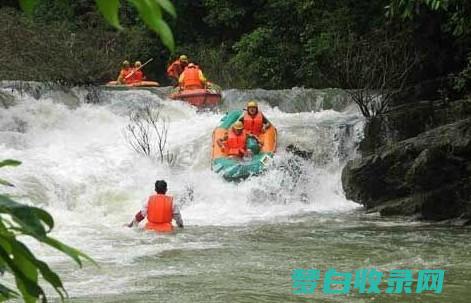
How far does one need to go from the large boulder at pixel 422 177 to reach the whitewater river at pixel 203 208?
0.38m

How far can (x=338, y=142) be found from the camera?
44.0ft

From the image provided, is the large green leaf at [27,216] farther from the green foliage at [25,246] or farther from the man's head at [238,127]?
the man's head at [238,127]

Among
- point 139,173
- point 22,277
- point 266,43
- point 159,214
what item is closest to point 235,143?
point 139,173

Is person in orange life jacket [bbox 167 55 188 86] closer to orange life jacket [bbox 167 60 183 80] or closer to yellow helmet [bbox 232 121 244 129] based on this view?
orange life jacket [bbox 167 60 183 80]

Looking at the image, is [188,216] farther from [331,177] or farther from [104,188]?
[331,177]

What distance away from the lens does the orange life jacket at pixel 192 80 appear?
698 inches

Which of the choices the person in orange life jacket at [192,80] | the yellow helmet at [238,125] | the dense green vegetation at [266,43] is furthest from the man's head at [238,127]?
the person in orange life jacket at [192,80]

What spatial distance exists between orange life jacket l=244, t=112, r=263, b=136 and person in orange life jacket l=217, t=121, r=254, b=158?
480mm

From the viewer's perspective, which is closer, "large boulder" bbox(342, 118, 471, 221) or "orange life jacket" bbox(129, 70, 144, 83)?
"large boulder" bbox(342, 118, 471, 221)

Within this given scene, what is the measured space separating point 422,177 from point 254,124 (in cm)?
387

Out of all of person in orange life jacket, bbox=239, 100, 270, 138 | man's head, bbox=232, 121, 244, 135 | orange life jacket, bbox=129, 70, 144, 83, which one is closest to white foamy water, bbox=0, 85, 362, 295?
person in orange life jacket, bbox=239, 100, 270, 138

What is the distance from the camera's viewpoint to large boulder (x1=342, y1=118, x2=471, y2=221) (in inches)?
393

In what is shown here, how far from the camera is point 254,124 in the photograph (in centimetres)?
1335

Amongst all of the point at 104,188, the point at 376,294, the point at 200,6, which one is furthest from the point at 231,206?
the point at 200,6
